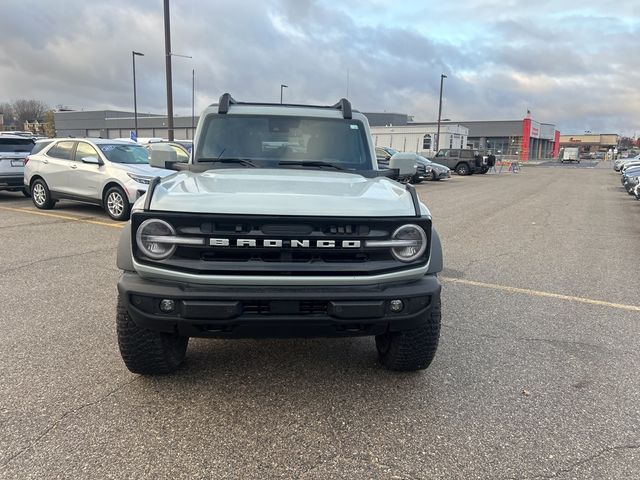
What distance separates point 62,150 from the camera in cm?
1088

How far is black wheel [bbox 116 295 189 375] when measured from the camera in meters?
3.09

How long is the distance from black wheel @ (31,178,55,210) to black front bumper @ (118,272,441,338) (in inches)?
385

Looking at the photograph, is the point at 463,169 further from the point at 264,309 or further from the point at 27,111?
the point at 27,111

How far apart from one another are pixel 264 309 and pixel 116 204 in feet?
26.5

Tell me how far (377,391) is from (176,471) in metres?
1.39

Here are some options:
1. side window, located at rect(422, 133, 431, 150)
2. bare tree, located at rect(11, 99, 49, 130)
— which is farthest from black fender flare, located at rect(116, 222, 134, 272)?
bare tree, located at rect(11, 99, 49, 130)

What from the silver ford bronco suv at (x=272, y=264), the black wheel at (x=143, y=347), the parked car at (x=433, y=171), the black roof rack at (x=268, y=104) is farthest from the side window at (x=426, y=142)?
the black wheel at (x=143, y=347)

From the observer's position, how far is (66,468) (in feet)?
8.21

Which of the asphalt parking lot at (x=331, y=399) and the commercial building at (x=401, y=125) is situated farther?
the commercial building at (x=401, y=125)

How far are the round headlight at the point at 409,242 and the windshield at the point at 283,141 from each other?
142cm

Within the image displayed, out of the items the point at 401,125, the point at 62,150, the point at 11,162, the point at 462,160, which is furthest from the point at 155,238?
the point at 401,125

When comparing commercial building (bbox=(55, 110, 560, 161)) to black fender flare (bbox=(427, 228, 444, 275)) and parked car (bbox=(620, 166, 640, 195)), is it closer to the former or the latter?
parked car (bbox=(620, 166, 640, 195))

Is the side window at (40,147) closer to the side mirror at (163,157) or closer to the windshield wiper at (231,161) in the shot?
the side mirror at (163,157)

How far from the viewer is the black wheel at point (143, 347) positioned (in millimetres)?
3094
